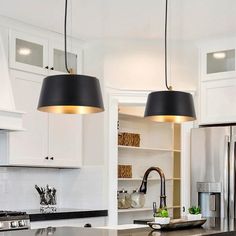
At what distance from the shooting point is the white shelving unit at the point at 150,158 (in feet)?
23.2

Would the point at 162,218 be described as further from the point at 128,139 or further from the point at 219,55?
the point at 128,139

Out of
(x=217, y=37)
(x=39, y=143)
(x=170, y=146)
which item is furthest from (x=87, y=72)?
(x=170, y=146)

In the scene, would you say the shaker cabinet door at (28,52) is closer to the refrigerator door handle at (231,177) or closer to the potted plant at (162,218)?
the refrigerator door handle at (231,177)

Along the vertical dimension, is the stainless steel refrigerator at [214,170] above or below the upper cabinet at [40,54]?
below

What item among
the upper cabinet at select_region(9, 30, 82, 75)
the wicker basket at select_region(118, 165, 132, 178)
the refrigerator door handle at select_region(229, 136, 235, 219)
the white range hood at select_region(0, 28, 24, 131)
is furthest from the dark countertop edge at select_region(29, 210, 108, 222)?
the upper cabinet at select_region(9, 30, 82, 75)

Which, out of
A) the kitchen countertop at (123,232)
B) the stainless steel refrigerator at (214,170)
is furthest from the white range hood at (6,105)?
the stainless steel refrigerator at (214,170)

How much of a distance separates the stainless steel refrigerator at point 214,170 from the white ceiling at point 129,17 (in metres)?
1.11

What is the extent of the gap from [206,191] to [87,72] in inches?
73.5

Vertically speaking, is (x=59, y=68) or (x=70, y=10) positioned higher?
(x=70, y=10)

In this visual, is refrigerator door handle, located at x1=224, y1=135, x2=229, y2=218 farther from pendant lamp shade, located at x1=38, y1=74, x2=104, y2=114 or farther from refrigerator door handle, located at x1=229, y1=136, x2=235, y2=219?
pendant lamp shade, located at x1=38, y1=74, x2=104, y2=114

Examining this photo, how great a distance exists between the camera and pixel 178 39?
603 centimetres

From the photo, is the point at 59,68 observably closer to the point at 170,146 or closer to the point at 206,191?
the point at 206,191

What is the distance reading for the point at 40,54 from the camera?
558 centimetres

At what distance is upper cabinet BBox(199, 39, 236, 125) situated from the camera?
588 centimetres
